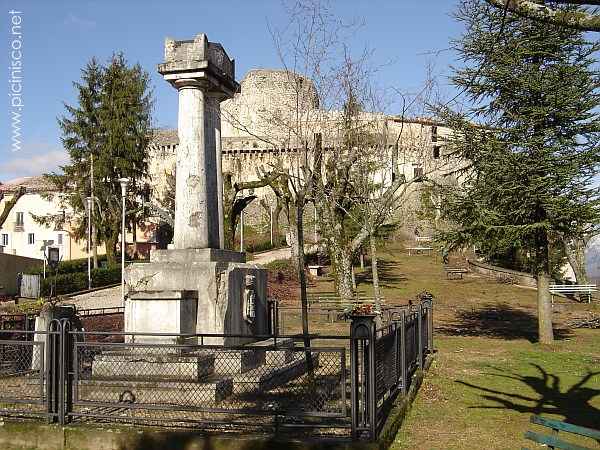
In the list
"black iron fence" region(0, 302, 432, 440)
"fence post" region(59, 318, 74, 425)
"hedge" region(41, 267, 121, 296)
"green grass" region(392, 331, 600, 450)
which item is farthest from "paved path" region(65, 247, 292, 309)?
"fence post" region(59, 318, 74, 425)

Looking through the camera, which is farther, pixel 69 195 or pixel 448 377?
pixel 69 195

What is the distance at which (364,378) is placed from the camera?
6.66 m

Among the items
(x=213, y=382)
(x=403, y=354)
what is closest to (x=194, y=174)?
(x=213, y=382)

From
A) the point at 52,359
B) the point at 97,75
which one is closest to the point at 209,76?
the point at 52,359

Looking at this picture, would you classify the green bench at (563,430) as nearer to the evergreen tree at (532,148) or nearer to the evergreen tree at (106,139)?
the evergreen tree at (532,148)

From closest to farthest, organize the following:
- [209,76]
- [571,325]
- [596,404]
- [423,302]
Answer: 1. [596,404]
2. [209,76]
3. [423,302]
4. [571,325]

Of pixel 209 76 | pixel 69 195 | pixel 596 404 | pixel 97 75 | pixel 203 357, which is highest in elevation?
pixel 97 75

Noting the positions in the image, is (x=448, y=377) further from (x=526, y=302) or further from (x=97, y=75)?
(x=97, y=75)

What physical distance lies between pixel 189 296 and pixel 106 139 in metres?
38.3

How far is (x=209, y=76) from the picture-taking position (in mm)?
10875

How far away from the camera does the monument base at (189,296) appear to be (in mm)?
9820

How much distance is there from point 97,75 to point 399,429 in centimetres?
4344

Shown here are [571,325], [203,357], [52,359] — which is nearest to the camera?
[52,359]

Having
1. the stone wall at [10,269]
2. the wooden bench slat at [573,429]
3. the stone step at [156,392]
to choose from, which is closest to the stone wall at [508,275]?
the stone wall at [10,269]
